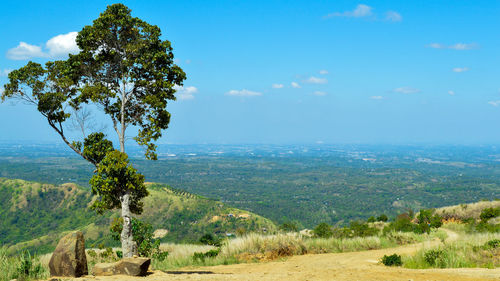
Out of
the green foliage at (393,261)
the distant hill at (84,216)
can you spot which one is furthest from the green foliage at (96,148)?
the distant hill at (84,216)

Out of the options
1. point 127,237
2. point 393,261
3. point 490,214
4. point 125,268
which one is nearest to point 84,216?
point 490,214

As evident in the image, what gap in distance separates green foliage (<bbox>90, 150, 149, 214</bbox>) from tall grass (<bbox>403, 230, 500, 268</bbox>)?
9.29 m

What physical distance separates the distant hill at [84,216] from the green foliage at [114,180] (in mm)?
61442

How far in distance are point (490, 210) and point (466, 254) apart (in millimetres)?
17004

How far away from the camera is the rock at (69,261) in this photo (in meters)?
9.01

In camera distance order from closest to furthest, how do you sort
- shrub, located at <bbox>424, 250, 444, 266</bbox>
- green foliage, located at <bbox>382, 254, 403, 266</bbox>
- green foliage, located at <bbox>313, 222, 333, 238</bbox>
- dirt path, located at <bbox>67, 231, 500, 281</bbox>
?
dirt path, located at <bbox>67, 231, 500, 281</bbox> → shrub, located at <bbox>424, 250, 444, 266</bbox> → green foliage, located at <bbox>382, 254, 403, 266</bbox> → green foliage, located at <bbox>313, 222, 333, 238</bbox>

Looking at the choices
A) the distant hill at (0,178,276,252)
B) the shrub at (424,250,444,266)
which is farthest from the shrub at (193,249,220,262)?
the distant hill at (0,178,276,252)

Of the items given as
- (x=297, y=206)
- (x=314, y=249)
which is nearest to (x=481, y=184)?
(x=297, y=206)

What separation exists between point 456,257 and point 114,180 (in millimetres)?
11176

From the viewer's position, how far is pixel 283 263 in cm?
1330

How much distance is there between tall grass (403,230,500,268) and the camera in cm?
1103

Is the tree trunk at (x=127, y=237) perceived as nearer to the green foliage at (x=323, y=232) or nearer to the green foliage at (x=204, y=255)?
the green foliage at (x=204, y=255)

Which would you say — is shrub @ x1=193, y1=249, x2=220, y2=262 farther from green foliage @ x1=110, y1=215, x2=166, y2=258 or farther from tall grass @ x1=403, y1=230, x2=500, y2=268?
tall grass @ x1=403, y1=230, x2=500, y2=268

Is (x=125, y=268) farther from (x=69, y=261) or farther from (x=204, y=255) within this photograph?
(x=204, y=255)
